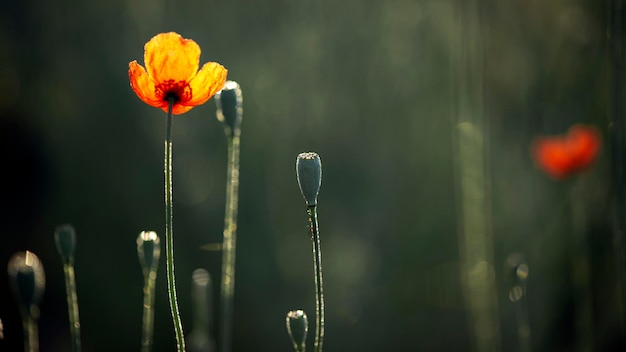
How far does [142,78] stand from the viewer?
943 millimetres

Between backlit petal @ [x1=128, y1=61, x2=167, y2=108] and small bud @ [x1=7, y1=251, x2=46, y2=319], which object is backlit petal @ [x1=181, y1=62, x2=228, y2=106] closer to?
backlit petal @ [x1=128, y1=61, x2=167, y2=108]

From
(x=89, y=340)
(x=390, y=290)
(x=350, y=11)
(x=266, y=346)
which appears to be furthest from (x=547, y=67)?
(x=89, y=340)

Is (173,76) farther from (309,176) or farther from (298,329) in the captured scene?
(298,329)

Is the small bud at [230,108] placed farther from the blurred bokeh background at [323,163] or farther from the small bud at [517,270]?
the blurred bokeh background at [323,163]

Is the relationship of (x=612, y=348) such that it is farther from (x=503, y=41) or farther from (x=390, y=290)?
(x=503, y=41)

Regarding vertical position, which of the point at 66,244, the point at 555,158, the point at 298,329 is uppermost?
the point at 555,158

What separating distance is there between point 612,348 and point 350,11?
5.46 feet

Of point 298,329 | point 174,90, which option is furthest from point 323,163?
point 298,329

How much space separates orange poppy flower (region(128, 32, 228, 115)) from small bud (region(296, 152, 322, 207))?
161 mm

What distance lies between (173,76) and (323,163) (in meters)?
1.81

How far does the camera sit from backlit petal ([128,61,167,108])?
0.93m

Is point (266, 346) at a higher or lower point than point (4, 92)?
lower

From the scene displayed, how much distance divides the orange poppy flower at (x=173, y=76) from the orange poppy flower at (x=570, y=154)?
1201mm

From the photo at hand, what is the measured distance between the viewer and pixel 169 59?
0.95 metres
